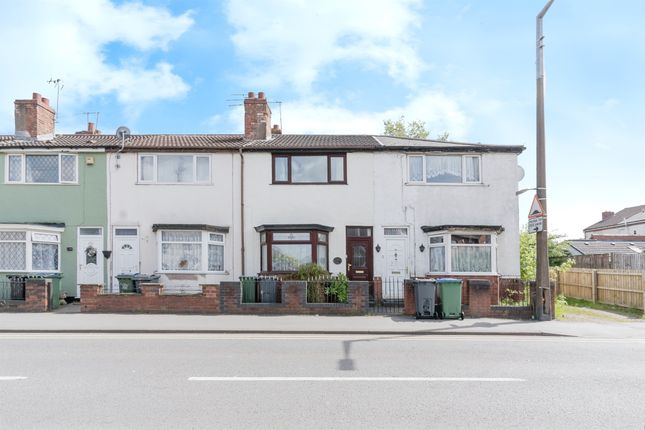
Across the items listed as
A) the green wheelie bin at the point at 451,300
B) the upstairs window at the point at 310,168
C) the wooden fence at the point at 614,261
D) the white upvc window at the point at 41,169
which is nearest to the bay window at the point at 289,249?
the upstairs window at the point at 310,168

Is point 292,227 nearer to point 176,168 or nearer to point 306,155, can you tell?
point 306,155

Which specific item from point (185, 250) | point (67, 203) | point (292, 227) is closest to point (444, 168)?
point (292, 227)

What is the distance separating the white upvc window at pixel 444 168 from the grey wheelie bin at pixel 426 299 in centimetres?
590

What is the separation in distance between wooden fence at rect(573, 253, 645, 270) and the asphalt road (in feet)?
45.4

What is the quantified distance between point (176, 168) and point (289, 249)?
502 centimetres

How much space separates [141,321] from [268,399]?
758cm

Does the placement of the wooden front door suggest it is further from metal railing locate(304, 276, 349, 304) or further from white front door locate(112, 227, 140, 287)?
white front door locate(112, 227, 140, 287)

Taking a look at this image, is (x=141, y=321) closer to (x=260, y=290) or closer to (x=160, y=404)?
(x=260, y=290)

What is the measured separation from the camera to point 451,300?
13.1m

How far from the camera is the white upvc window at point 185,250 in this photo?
17.5m

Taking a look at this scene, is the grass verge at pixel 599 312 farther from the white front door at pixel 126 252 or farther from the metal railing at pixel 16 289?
the metal railing at pixel 16 289

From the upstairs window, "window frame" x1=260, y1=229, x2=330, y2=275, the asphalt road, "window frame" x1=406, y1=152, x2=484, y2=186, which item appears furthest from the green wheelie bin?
the upstairs window

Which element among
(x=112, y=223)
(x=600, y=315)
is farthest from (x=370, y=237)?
(x=112, y=223)

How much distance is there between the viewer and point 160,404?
5516mm
